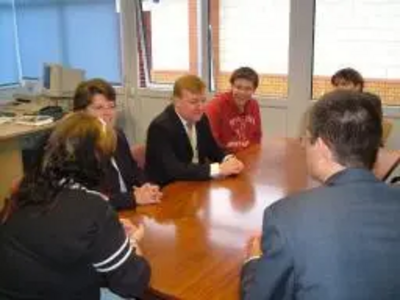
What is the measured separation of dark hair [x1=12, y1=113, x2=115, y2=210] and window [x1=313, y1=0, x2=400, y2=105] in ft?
A: 9.85

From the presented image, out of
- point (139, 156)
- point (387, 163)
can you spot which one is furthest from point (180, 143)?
point (387, 163)

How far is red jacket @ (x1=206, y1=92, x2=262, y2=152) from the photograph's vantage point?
11.4 feet

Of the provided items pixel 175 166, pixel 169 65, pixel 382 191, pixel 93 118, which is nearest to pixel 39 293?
pixel 93 118

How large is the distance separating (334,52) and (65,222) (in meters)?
3.30

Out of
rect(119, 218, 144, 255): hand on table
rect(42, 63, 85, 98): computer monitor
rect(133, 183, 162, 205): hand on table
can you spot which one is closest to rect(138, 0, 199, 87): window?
rect(42, 63, 85, 98): computer monitor

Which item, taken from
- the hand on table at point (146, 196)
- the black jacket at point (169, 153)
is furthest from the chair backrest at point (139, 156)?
the hand on table at point (146, 196)

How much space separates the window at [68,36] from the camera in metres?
5.27

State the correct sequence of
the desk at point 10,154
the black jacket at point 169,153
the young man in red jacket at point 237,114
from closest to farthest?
the black jacket at point 169,153
the young man in red jacket at point 237,114
the desk at point 10,154

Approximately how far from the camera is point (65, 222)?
138 cm

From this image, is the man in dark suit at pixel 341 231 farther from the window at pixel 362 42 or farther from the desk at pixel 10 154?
the desk at pixel 10 154

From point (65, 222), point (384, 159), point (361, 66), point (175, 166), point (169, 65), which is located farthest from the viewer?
point (169, 65)

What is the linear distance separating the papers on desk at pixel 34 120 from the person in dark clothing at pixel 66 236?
2.94 m

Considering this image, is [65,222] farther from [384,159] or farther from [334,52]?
[334,52]

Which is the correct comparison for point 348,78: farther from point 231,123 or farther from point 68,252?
point 68,252
